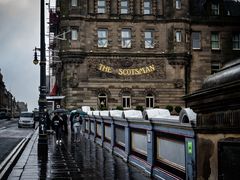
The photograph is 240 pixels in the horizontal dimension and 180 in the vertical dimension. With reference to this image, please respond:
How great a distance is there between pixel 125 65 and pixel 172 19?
7.57 metres

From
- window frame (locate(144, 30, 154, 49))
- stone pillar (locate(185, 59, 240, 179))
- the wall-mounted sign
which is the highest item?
window frame (locate(144, 30, 154, 49))

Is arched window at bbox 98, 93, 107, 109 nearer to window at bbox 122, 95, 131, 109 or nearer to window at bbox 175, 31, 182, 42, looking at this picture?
window at bbox 122, 95, 131, 109

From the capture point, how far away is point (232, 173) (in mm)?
5277

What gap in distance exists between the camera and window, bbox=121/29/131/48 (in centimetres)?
5397

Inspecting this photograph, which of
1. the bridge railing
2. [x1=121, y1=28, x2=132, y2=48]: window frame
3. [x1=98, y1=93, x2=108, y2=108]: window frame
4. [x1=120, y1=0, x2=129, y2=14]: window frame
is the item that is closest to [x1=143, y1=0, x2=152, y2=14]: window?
[x1=120, y1=0, x2=129, y2=14]: window frame

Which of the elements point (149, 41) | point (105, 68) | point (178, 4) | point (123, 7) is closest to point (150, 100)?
point (105, 68)

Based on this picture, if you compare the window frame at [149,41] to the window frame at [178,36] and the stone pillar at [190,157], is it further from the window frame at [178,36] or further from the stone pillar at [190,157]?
the stone pillar at [190,157]

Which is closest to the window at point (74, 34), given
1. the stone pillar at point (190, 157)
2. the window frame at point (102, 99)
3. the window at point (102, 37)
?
the window at point (102, 37)

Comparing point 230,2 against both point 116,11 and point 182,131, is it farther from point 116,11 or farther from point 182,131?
point 182,131

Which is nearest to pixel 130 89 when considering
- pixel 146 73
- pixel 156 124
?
pixel 146 73

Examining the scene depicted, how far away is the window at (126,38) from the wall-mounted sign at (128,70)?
2.81 metres

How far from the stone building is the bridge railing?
32.2m

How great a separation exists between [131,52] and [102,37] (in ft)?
12.1

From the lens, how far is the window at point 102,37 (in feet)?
176
